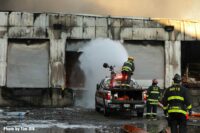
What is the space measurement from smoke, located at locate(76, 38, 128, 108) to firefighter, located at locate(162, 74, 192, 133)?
40.5ft

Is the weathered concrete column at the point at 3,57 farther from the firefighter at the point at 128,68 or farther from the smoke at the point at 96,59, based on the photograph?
the firefighter at the point at 128,68

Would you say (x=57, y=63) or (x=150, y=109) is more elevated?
(x=57, y=63)

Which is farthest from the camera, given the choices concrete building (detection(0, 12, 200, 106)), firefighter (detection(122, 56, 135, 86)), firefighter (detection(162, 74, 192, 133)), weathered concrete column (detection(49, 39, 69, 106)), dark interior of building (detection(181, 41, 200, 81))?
dark interior of building (detection(181, 41, 200, 81))

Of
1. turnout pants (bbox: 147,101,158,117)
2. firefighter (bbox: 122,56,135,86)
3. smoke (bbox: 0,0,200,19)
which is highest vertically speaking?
smoke (bbox: 0,0,200,19)

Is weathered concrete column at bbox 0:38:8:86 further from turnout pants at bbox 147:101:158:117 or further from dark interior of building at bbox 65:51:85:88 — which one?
turnout pants at bbox 147:101:158:117

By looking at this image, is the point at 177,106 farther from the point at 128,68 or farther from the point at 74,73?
the point at 74,73

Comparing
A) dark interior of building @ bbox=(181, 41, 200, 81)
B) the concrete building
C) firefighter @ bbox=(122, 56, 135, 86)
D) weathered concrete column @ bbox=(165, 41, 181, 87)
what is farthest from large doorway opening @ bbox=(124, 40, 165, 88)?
firefighter @ bbox=(122, 56, 135, 86)

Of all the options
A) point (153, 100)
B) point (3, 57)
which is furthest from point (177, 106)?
point (3, 57)

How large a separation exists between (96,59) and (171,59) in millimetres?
5163

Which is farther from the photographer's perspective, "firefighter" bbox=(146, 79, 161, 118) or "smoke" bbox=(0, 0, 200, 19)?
"smoke" bbox=(0, 0, 200, 19)

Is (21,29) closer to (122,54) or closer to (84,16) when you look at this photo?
(84,16)

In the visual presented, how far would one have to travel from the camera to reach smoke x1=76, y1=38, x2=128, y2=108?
23500 mm

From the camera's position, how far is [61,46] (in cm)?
2622

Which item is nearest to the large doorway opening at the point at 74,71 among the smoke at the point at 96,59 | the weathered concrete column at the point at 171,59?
the smoke at the point at 96,59
